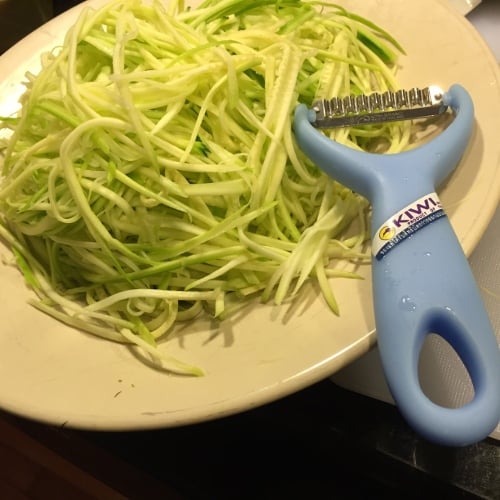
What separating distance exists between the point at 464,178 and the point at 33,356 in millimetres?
528

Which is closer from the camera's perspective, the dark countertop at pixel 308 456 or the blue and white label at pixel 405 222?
the blue and white label at pixel 405 222

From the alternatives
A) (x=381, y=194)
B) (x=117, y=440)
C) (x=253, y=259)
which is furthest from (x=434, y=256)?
(x=117, y=440)

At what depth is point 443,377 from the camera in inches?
29.2

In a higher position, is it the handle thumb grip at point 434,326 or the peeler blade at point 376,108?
the peeler blade at point 376,108

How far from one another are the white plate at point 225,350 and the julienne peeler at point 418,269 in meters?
0.04

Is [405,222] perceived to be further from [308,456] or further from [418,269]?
[308,456]

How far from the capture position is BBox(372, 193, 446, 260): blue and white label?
1.93 ft

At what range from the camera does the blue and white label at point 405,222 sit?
0.59 meters

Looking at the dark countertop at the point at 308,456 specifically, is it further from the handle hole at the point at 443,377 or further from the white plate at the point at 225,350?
the white plate at the point at 225,350

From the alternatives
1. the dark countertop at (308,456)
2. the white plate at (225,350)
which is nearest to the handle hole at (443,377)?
the dark countertop at (308,456)

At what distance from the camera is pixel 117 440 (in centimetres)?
89

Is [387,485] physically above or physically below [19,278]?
below

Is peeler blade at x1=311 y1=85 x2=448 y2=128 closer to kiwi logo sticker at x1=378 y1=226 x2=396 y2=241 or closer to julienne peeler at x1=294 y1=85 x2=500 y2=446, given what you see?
julienne peeler at x1=294 y1=85 x2=500 y2=446

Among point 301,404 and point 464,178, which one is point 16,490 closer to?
point 301,404
